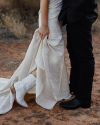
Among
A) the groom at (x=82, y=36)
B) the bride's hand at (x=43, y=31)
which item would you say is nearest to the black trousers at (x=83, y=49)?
the groom at (x=82, y=36)

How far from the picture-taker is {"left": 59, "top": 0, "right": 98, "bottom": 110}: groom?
5.49ft

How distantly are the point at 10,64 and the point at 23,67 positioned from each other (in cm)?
168

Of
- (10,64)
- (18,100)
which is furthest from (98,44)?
(18,100)

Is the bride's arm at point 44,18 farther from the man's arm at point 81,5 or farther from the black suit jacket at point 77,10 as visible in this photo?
the man's arm at point 81,5

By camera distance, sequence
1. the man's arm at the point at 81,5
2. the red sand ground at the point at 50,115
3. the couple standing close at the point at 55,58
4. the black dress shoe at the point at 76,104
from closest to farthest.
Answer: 1. the man's arm at the point at 81,5
2. the couple standing close at the point at 55,58
3. the red sand ground at the point at 50,115
4. the black dress shoe at the point at 76,104

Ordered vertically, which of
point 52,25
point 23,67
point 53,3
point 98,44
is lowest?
point 98,44

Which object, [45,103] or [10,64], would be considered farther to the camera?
[10,64]

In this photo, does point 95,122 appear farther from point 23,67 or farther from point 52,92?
point 23,67

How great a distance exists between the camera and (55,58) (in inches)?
76.7

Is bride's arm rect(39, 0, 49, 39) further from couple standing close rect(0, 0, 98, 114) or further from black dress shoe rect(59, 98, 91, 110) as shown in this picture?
black dress shoe rect(59, 98, 91, 110)

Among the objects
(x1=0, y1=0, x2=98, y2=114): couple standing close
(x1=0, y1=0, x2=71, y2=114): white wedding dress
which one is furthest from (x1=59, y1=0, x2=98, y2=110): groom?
(x1=0, y1=0, x2=71, y2=114): white wedding dress

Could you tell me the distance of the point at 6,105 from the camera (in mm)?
2053

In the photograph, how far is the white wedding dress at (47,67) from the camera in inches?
74.6

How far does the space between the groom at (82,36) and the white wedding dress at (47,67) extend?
0.36 ft
